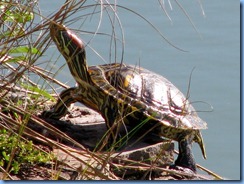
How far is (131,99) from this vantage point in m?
2.70

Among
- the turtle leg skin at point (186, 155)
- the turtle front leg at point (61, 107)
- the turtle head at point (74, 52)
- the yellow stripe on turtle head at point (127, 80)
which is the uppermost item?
the turtle head at point (74, 52)

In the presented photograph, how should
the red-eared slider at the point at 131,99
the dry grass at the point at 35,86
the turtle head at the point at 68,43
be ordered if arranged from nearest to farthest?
1. the dry grass at the point at 35,86
2. the turtle head at the point at 68,43
3. the red-eared slider at the point at 131,99

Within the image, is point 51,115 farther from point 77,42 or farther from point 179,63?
point 179,63

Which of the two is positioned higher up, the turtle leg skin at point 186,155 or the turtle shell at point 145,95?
the turtle shell at point 145,95

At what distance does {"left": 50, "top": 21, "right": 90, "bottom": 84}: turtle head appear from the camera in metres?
2.58

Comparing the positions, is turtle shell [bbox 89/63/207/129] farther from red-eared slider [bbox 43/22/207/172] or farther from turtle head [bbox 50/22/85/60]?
turtle head [bbox 50/22/85/60]

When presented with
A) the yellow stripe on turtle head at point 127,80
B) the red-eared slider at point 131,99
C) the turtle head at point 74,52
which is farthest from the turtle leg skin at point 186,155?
the turtle head at point 74,52

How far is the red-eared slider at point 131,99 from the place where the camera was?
8.83 feet

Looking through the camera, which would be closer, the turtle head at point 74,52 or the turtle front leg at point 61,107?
the turtle head at point 74,52

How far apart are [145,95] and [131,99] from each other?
0.22 ft

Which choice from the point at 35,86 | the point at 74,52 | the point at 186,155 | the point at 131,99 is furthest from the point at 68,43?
the point at 186,155

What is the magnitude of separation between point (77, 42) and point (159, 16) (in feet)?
6.04

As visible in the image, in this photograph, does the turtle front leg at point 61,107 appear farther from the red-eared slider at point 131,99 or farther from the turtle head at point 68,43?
the turtle head at point 68,43

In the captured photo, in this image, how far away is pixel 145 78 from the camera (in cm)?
280
